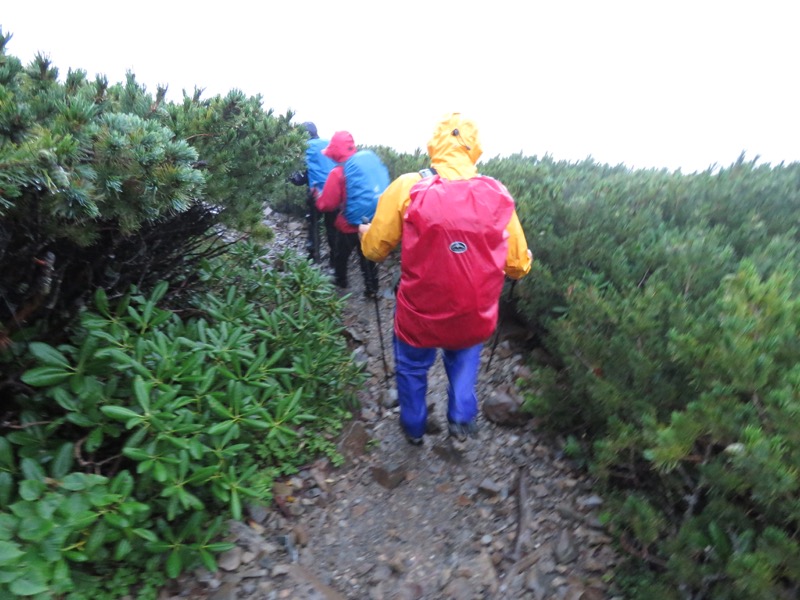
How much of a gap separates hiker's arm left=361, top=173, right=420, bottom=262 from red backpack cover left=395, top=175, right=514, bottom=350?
0.12 m

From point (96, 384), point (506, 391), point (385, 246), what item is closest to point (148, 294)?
point (96, 384)

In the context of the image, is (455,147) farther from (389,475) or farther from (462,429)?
(389,475)

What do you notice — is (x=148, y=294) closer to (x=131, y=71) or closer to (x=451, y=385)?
(x=131, y=71)

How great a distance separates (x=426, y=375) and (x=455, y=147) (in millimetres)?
1461

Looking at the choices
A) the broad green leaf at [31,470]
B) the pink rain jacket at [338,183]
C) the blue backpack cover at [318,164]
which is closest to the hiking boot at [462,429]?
the broad green leaf at [31,470]

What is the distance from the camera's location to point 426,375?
3.53 m

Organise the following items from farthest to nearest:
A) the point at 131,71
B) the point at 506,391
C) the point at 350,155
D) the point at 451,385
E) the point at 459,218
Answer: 1. the point at 350,155
2. the point at 506,391
3. the point at 451,385
4. the point at 131,71
5. the point at 459,218

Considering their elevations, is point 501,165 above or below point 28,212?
above

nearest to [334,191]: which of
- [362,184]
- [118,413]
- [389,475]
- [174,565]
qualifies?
[362,184]

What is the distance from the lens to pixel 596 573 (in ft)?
8.99

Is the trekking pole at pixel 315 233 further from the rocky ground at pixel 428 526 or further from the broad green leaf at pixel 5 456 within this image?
the broad green leaf at pixel 5 456

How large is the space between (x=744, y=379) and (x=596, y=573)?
1.31m

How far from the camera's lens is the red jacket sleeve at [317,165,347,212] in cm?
538

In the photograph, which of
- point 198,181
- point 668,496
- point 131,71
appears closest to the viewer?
point 198,181
